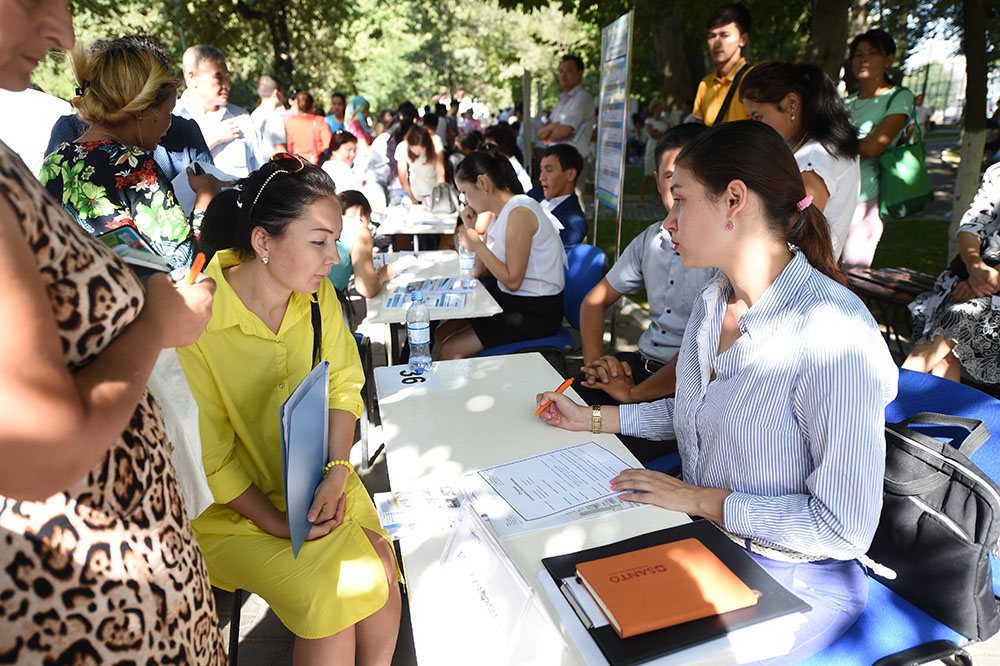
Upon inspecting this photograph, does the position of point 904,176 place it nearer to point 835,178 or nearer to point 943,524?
point 835,178

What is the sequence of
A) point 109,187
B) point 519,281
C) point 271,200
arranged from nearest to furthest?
point 271,200
point 109,187
point 519,281

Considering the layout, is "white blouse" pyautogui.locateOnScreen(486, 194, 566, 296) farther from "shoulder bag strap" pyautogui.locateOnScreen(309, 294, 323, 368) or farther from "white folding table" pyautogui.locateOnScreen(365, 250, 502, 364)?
"shoulder bag strap" pyautogui.locateOnScreen(309, 294, 323, 368)

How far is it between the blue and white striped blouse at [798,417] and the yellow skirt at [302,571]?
3.14ft

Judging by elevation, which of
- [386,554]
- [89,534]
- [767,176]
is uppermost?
[767,176]

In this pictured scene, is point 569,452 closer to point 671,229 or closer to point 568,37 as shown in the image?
point 671,229

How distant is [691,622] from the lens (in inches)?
46.6

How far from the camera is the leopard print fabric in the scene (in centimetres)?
82

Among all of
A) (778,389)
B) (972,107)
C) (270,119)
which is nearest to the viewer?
(778,389)

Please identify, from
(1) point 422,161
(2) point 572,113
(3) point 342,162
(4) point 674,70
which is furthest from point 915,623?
(4) point 674,70

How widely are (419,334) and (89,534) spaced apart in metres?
2.10

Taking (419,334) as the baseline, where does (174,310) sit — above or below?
above

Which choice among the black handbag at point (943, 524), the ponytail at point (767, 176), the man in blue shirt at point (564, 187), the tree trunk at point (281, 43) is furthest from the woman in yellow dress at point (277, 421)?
the tree trunk at point (281, 43)

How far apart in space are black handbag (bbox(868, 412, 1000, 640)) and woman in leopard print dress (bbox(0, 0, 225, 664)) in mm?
1536

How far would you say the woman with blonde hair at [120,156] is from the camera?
2346mm
